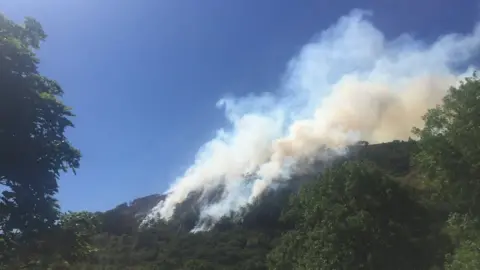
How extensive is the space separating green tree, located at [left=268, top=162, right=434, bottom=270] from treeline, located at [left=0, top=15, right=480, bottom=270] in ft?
0.21

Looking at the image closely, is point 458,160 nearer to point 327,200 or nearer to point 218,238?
point 327,200

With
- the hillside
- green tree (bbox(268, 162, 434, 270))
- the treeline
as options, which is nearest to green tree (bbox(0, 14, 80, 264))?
the treeline

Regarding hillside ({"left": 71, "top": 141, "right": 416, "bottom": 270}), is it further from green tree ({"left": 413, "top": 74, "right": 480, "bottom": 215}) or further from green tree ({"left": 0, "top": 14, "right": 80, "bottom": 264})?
green tree ({"left": 0, "top": 14, "right": 80, "bottom": 264})

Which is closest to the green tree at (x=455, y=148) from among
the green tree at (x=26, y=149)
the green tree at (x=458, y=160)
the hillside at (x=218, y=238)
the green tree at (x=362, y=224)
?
the green tree at (x=458, y=160)

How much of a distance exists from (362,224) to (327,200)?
4077mm

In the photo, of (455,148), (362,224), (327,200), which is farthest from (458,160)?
(327,200)

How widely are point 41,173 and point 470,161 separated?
21.1 meters

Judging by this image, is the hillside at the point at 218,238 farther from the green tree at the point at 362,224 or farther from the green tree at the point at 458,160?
the green tree at the point at 458,160

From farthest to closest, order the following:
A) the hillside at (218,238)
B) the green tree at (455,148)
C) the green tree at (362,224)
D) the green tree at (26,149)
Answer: the hillside at (218,238) → the green tree at (362,224) → the green tree at (455,148) → the green tree at (26,149)

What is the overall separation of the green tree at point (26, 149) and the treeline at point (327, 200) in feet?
0.07

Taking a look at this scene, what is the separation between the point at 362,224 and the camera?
32.4 metres

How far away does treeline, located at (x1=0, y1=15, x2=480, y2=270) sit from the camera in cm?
1143

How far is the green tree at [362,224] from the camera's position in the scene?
32.1 meters

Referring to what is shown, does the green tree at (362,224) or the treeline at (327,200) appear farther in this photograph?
the green tree at (362,224)
